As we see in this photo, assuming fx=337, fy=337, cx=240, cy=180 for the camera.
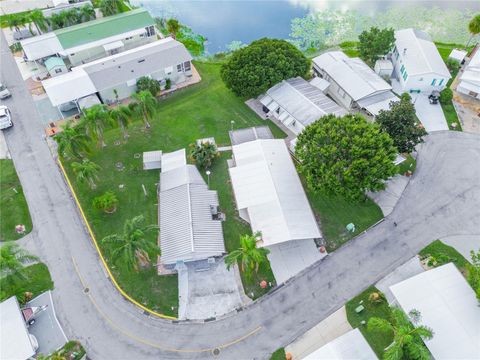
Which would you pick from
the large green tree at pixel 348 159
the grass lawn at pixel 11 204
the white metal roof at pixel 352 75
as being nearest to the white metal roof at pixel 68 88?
the grass lawn at pixel 11 204

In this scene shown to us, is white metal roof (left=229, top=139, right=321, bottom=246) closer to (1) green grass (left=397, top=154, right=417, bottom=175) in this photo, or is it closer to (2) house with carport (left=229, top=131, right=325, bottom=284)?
(2) house with carport (left=229, top=131, right=325, bottom=284)

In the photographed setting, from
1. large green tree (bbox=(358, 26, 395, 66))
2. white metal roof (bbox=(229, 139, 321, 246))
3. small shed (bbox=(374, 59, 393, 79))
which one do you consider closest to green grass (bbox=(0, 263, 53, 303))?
white metal roof (bbox=(229, 139, 321, 246))

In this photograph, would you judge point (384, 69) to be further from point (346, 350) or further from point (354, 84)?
point (346, 350)

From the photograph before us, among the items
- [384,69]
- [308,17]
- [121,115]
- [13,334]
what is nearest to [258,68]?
[121,115]

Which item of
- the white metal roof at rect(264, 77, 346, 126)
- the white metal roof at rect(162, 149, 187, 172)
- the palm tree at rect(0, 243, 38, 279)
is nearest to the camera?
the palm tree at rect(0, 243, 38, 279)

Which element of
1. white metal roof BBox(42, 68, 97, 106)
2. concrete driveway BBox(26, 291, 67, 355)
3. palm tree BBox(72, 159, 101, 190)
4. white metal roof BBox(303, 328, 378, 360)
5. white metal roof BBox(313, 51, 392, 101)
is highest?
white metal roof BBox(313, 51, 392, 101)

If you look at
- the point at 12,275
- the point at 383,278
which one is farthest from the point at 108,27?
the point at 383,278

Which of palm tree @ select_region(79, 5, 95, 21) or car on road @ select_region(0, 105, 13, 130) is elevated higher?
palm tree @ select_region(79, 5, 95, 21)
